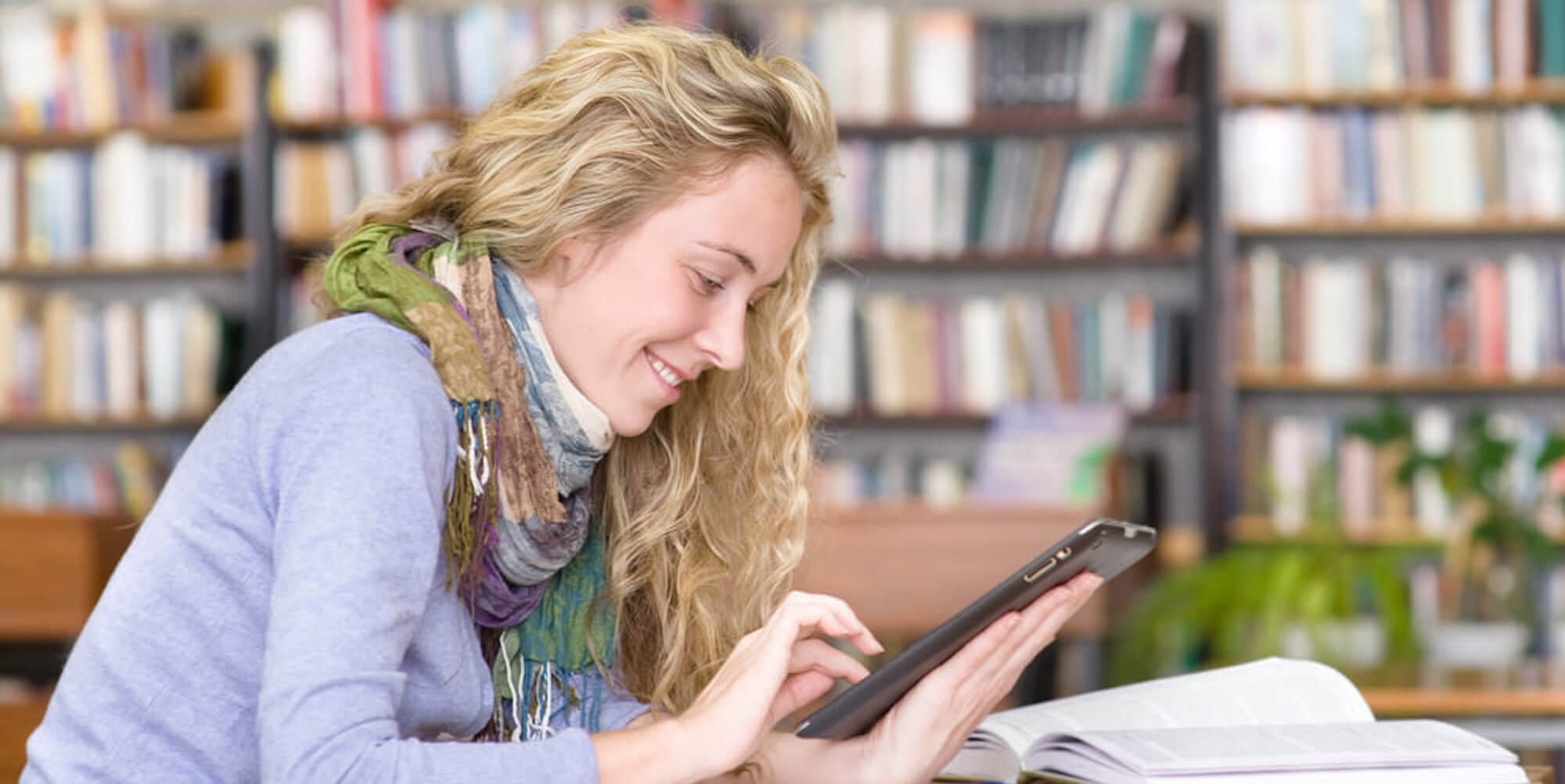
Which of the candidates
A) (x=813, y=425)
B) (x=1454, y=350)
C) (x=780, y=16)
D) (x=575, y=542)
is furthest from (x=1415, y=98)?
(x=575, y=542)

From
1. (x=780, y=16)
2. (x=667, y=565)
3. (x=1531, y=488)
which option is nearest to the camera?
(x=667, y=565)

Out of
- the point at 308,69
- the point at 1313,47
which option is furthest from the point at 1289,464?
the point at 308,69

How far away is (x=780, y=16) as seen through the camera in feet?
14.0

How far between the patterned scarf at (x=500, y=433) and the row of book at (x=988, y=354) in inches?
113

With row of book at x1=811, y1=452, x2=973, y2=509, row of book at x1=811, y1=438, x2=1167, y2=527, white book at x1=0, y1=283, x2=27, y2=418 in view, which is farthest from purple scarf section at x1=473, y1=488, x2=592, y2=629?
white book at x1=0, y1=283, x2=27, y2=418

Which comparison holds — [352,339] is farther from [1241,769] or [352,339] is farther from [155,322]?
[155,322]

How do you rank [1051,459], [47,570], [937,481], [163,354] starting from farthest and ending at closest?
[163,354] → [937,481] → [1051,459] → [47,570]

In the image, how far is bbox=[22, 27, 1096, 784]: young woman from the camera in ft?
3.22

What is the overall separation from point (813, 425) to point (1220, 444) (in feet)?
8.88

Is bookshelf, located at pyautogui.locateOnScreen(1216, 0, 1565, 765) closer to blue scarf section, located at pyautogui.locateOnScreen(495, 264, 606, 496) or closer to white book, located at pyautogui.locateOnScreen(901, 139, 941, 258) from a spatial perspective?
white book, located at pyautogui.locateOnScreen(901, 139, 941, 258)

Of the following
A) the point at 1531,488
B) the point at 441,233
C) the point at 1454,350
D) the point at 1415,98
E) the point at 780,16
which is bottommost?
the point at 1531,488

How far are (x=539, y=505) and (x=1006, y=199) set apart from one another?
3.16 m

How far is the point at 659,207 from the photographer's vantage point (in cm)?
116

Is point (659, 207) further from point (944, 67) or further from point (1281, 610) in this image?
point (944, 67)
